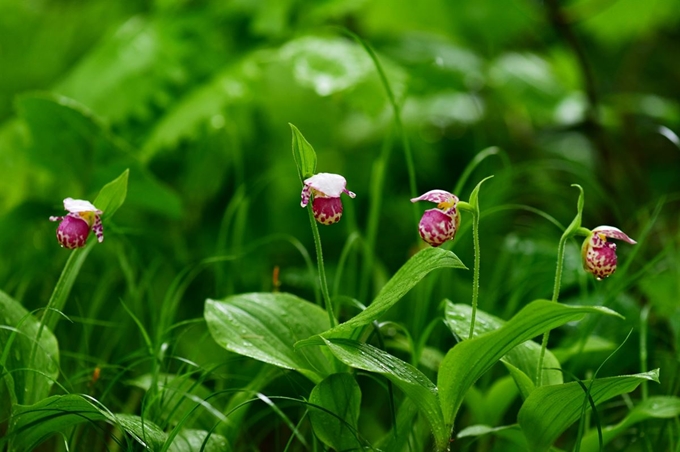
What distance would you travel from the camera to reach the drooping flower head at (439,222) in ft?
1.65

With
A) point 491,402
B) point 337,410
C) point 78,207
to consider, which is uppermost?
point 78,207

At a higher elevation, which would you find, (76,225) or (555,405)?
(76,225)

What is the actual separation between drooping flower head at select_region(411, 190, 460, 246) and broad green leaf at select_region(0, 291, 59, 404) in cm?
33

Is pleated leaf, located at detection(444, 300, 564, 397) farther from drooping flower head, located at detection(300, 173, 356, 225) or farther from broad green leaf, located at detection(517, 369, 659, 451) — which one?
drooping flower head, located at detection(300, 173, 356, 225)

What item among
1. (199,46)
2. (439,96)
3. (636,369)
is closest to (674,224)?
(439,96)

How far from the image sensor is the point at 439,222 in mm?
503

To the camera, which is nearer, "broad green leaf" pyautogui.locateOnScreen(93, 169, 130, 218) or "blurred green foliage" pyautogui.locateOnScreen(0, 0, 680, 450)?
"broad green leaf" pyautogui.locateOnScreen(93, 169, 130, 218)

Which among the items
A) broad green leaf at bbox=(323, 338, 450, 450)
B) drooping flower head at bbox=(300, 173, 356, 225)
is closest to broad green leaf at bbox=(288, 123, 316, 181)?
drooping flower head at bbox=(300, 173, 356, 225)

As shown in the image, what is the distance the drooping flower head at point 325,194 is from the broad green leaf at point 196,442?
21 cm

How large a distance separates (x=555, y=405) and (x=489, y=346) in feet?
0.27

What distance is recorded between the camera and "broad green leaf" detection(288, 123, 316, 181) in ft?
1.69

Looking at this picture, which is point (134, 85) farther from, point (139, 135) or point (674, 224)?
point (674, 224)

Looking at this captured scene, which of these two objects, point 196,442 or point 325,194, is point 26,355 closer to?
point 196,442

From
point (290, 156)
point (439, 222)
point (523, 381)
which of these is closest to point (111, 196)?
point (439, 222)
